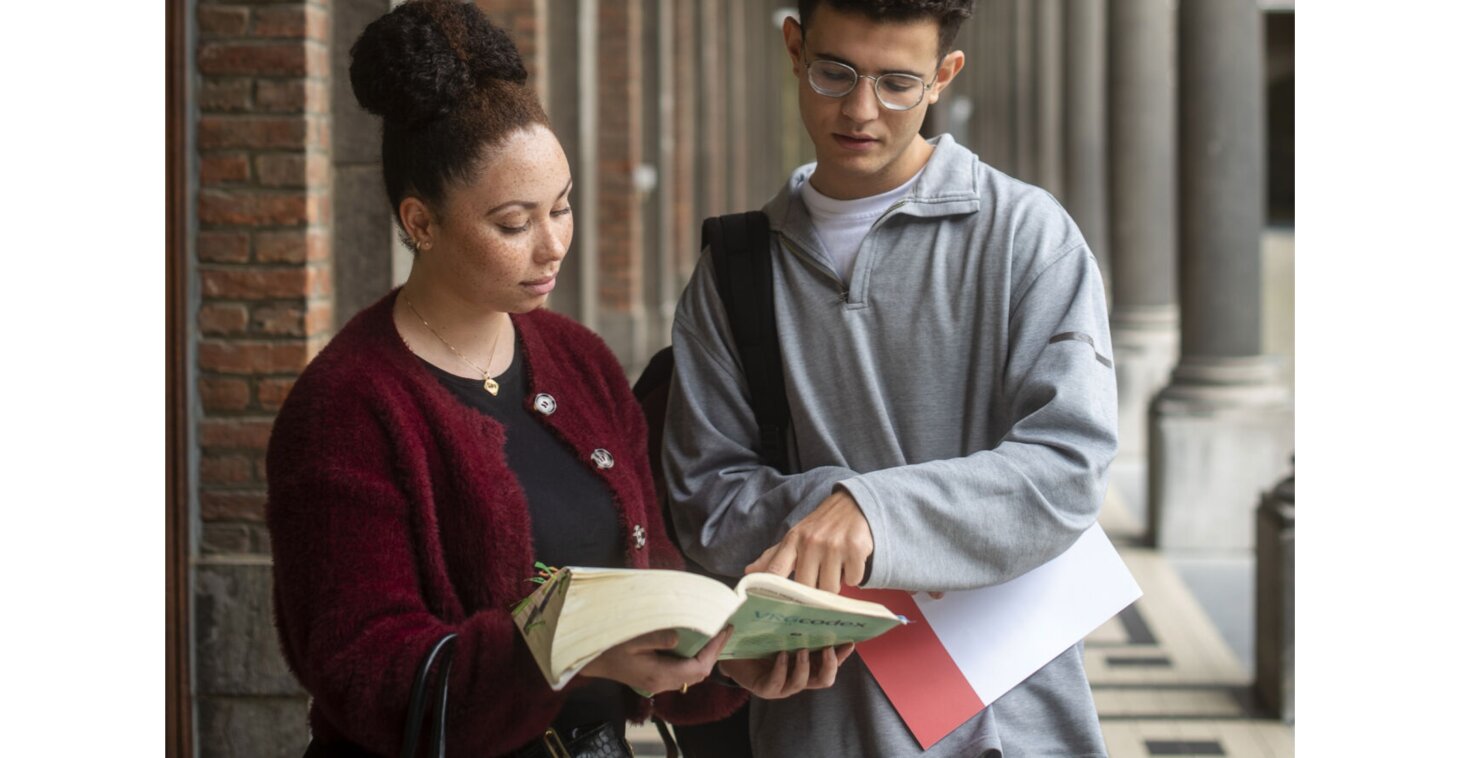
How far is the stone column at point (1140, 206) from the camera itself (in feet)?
34.0

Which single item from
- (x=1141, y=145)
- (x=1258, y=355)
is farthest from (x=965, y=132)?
(x=1258, y=355)

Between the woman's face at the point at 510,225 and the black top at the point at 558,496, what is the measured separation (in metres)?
0.12

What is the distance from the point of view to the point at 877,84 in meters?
1.82

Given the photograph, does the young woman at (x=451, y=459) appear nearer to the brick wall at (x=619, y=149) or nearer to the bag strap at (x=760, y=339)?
the bag strap at (x=760, y=339)

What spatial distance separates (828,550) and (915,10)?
2.04ft

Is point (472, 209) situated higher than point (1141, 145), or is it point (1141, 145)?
point (1141, 145)

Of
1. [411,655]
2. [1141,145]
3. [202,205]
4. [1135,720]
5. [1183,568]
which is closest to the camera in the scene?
[411,655]

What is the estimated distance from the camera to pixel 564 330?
2.03 m

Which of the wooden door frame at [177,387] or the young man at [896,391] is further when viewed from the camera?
the wooden door frame at [177,387]

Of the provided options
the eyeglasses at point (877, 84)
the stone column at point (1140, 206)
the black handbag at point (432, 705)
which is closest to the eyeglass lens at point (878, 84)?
the eyeglasses at point (877, 84)

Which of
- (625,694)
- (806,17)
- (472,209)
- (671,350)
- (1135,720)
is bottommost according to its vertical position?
(1135,720)

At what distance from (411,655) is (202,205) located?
2.48 meters

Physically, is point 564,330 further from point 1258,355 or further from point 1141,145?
point 1141,145

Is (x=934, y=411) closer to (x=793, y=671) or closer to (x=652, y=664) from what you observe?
(x=793, y=671)
